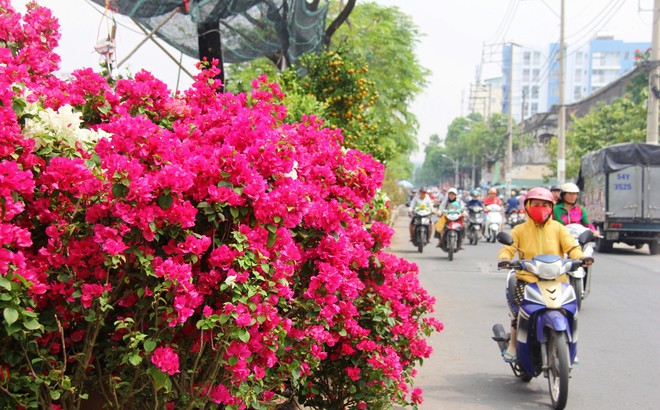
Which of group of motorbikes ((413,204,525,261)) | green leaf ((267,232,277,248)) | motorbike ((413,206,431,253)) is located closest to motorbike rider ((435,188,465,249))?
group of motorbikes ((413,204,525,261))

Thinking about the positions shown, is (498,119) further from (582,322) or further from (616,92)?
(582,322)

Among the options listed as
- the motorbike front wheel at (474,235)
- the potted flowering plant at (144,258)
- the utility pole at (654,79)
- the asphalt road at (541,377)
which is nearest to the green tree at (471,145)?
the utility pole at (654,79)

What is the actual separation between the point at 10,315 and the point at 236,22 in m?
7.75

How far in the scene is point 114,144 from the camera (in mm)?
3277

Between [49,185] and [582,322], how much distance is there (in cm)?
832

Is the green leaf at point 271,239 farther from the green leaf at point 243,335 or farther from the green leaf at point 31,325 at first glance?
the green leaf at point 31,325

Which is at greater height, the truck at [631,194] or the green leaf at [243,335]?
the truck at [631,194]

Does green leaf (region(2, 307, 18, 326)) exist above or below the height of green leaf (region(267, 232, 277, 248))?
below

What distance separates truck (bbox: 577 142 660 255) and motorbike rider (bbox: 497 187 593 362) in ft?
51.9

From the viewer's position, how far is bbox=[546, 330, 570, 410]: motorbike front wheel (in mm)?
6031

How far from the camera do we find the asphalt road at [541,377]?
6664 mm

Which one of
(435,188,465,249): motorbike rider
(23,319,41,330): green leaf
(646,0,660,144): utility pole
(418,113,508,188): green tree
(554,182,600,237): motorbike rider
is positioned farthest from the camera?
(418,113,508,188): green tree

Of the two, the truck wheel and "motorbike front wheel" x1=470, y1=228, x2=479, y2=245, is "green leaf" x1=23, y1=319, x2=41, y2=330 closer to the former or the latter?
the truck wheel

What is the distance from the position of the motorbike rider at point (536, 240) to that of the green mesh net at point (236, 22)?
3.87m
